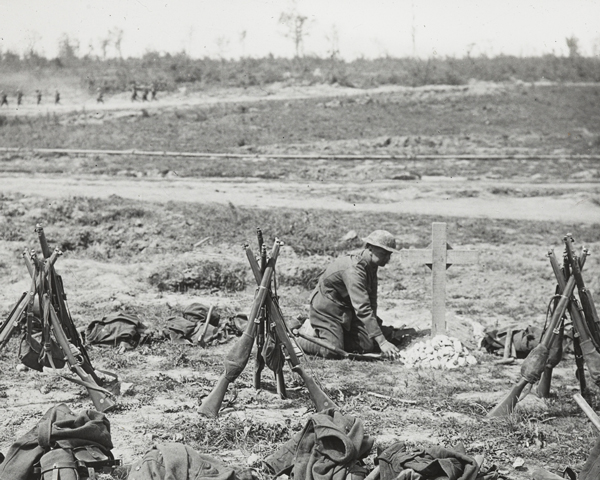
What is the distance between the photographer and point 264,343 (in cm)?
657

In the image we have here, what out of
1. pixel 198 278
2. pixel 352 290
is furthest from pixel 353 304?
pixel 198 278

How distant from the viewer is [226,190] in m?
18.3

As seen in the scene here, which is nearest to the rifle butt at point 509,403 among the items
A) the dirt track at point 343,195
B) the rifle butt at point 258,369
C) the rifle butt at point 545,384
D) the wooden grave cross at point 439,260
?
the rifle butt at point 545,384

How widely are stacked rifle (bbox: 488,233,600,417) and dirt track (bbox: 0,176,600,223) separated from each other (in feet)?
31.8

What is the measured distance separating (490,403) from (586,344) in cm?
96

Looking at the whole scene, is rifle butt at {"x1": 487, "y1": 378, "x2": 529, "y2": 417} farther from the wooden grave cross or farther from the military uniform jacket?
the wooden grave cross

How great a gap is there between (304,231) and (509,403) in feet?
25.4

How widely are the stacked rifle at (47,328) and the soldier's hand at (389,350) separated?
2930mm

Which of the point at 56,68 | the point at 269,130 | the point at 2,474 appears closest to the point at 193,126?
the point at 269,130

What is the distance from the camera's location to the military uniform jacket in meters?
8.03

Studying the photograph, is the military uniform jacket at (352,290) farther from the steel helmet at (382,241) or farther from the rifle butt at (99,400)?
the rifle butt at (99,400)

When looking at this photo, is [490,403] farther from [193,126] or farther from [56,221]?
[193,126]

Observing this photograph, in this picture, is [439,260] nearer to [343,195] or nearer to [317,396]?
[317,396]

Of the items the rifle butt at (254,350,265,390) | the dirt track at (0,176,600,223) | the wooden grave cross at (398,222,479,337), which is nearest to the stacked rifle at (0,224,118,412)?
the rifle butt at (254,350,265,390)
